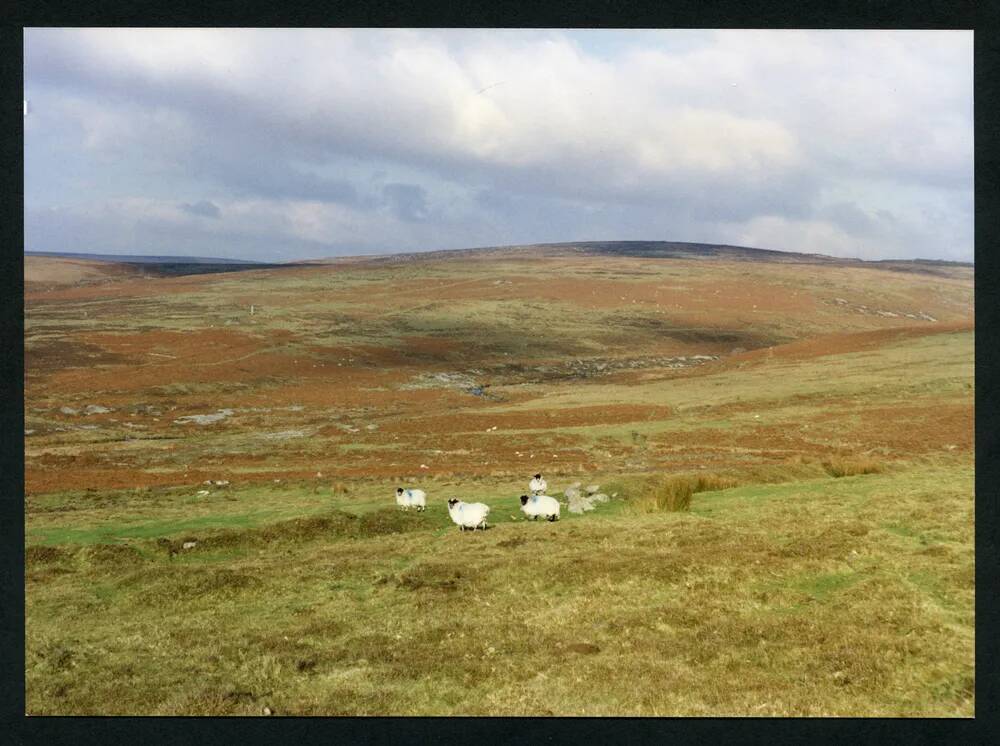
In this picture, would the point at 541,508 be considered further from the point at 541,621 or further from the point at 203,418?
the point at 203,418

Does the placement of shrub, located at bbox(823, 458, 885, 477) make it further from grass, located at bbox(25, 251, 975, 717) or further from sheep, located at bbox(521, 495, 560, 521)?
sheep, located at bbox(521, 495, 560, 521)

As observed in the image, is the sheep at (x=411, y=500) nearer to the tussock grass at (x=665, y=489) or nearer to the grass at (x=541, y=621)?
the grass at (x=541, y=621)

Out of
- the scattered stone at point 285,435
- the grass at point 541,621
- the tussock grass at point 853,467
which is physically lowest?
the scattered stone at point 285,435

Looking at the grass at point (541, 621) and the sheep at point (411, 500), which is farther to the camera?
the sheep at point (411, 500)

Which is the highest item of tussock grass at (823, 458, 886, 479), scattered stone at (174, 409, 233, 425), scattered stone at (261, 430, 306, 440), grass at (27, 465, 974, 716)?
tussock grass at (823, 458, 886, 479)

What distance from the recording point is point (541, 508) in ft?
64.3

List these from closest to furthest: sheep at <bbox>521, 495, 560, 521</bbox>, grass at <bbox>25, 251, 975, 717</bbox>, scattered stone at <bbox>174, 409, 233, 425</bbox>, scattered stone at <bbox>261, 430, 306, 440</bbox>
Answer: grass at <bbox>25, 251, 975, 717</bbox>, sheep at <bbox>521, 495, 560, 521</bbox>, scattered stone at <bbox>261, 430, 306, 440</bbox>, scattered stone at <bbox>174, 409, 233, 425</bbox>

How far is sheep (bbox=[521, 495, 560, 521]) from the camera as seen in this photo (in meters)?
19.4

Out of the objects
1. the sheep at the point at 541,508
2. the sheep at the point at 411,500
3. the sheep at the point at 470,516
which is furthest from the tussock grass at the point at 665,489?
the sheep at the point at 411,500

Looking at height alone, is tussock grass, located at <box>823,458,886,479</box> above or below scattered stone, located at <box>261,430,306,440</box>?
above

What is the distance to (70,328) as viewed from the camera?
92938mm

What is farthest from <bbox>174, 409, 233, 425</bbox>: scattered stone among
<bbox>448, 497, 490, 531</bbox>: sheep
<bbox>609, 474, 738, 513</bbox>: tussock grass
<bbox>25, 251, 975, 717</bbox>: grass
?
<bbox>448, 497, 490, 531</bbox>: sheep

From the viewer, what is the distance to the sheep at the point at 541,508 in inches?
765
